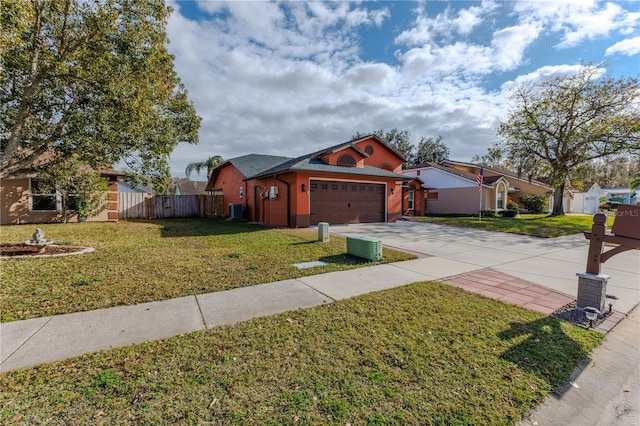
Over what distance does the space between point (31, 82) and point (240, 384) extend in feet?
29.2

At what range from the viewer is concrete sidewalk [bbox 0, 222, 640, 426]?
2554 millimetres

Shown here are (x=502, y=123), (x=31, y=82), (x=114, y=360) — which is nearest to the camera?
(x=114, y=360)

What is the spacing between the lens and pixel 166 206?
20.2 meters

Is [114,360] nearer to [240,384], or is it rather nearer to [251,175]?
[240,384]

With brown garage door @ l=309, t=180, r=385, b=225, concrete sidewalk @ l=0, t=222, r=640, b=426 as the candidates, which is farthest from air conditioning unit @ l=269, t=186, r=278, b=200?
concrete sidewalk @ l=0, t=222, r=640, b=426

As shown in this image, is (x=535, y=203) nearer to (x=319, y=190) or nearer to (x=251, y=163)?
(x=319, y=190)

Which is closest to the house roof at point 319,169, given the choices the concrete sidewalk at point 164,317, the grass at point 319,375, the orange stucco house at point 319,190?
the orange stucco house at point 319,190

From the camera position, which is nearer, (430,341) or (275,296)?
(430,341)

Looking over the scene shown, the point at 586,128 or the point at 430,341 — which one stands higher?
the point at 586,128

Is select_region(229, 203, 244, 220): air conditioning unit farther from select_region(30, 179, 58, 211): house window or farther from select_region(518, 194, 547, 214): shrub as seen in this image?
select_region(518, 194, 547, 214): shrub

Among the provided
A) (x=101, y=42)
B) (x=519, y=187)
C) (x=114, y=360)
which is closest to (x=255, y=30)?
(x=101, y=42)

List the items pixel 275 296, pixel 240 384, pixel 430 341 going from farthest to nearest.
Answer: pixel 275 296 < pixel 430 341 < pixel 240 384

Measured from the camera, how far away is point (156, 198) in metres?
19.7

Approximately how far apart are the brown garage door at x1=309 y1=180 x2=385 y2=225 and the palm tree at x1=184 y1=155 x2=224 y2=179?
25.5 meters
